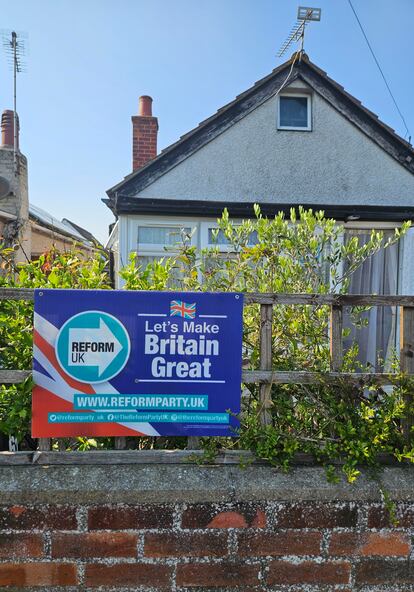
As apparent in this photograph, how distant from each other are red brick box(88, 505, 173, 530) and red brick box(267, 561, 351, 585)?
54 centimetres

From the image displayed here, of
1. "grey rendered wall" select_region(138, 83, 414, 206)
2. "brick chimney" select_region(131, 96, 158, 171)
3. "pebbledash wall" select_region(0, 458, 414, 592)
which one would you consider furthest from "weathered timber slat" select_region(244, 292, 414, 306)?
"brick chimney" select_region(131, 96, 158, 171)

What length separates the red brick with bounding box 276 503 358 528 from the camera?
1.97m

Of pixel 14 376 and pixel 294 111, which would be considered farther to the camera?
pixel 294 111

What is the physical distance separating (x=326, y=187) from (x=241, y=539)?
6083mm

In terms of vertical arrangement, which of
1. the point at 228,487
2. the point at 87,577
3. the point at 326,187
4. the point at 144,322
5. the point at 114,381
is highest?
the point at 326,187

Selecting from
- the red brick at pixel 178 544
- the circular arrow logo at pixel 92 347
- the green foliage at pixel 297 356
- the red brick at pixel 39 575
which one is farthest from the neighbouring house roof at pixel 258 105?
the red brick at pixel 39 575

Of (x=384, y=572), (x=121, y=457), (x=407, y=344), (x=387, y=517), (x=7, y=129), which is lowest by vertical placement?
(x=384, y=572)

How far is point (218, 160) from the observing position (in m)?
6.94

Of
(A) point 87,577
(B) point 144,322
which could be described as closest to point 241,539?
(A) point 87,577

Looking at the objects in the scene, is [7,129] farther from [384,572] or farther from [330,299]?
[384,572]

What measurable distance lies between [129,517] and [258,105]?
6704 mm

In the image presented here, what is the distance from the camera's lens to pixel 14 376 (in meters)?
2.05

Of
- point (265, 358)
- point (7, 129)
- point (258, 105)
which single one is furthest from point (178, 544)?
point (7, 129)

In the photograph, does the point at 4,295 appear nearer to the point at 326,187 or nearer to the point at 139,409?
the point at 139,409
